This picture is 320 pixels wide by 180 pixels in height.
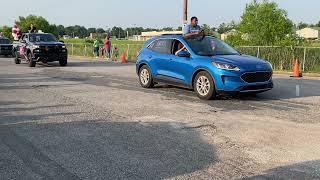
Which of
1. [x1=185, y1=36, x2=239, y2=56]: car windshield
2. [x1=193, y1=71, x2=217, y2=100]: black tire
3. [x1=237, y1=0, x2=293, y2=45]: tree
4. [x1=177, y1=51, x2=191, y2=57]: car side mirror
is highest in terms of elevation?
[x1=237, y1=0, x2=293, y2=45]: tree

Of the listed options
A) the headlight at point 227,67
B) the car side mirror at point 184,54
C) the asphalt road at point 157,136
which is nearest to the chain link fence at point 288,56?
the asphalt road at point 157,136

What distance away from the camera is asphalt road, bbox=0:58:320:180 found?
546 centimetres

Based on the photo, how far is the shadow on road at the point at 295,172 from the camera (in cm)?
514

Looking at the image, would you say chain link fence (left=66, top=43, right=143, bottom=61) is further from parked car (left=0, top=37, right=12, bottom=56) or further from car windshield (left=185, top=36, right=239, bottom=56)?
car windshield (left=185, top=36, right=239, bottom=56)

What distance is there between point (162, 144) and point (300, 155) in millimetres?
1886

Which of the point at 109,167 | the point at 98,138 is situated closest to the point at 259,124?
the point at 98,138

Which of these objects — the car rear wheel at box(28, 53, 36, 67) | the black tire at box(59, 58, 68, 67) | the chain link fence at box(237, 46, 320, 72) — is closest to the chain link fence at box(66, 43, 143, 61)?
the black tire at box(59, 58, 68, 67)

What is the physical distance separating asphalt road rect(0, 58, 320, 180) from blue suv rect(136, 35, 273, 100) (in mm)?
364

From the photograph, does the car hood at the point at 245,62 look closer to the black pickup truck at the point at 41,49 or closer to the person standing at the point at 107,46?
the black pickup truck at the point at 41,49

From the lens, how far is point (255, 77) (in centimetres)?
1075

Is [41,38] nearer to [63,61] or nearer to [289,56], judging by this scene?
[63,61]

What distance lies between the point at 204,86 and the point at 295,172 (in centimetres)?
579

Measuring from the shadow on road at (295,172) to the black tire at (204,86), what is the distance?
521 cm

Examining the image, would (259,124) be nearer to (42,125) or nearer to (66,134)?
(66,134)
